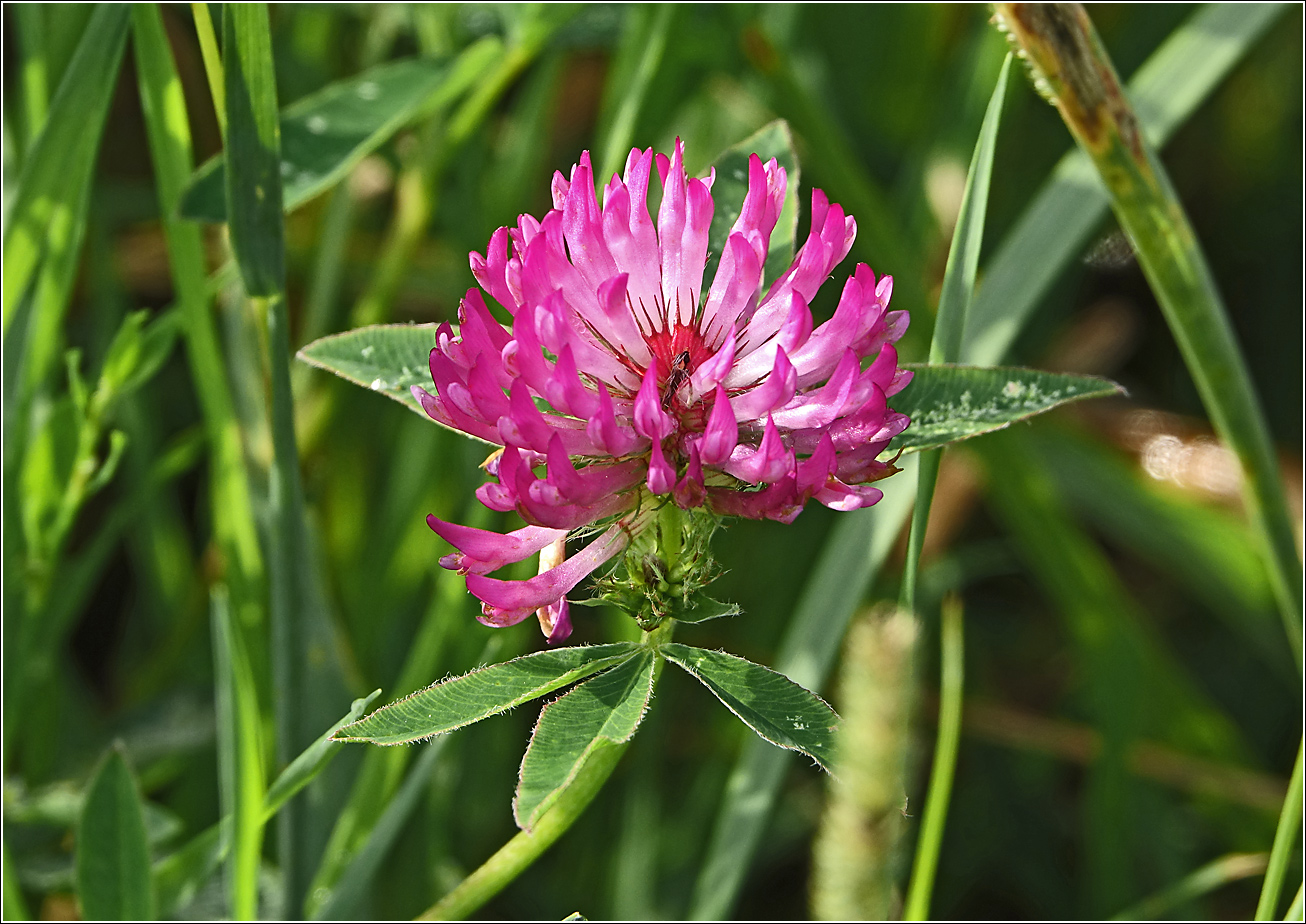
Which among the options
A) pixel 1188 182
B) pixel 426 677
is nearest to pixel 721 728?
pixel 426 677

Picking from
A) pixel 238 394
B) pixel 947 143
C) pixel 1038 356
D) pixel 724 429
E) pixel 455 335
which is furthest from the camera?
pixel 1038 356

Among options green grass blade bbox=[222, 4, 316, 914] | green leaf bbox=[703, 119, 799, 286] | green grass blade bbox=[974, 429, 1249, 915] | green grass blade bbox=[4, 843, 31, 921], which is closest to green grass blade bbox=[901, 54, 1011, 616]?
green leaf bbox=[703, 119, 799, 286]

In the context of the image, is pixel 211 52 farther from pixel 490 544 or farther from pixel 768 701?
pixel 768 701

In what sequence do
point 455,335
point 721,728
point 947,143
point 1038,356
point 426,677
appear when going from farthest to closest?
point 1038,356 → point 947,143 → point 721,728 → point 426,677 → point 455,335

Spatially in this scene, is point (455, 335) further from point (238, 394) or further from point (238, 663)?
point (238, 394)

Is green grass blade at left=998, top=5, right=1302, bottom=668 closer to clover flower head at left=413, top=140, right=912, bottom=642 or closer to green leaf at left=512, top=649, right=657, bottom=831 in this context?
clover flower head at left=413, top=140, right=912, bottom=642

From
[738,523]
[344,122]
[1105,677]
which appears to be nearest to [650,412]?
[738,523]
